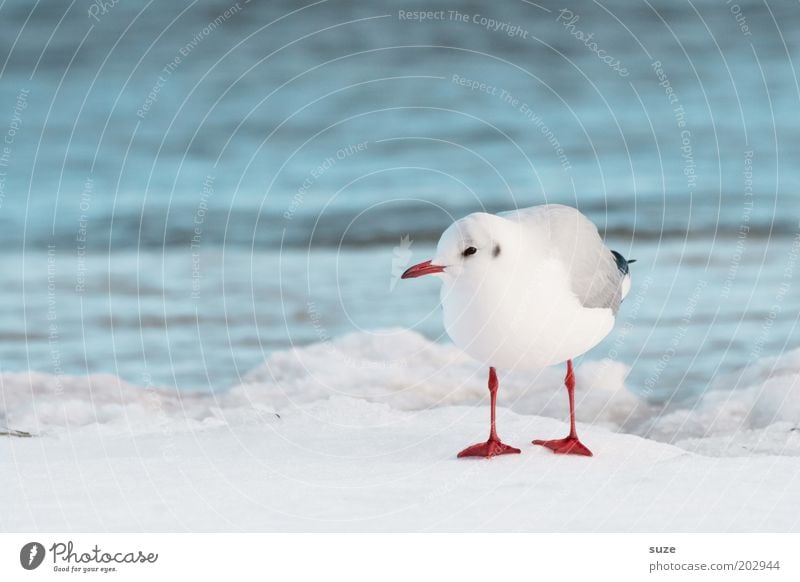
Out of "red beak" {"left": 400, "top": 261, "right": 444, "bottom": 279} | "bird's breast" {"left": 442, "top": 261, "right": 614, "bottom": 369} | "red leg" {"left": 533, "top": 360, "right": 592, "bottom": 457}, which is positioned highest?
"red beak" {"left": 400, "top": 261, "right": 444, "bottom": 279}

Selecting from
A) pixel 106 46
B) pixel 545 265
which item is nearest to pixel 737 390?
pixel 545 265

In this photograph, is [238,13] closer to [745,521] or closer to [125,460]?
[125,460]

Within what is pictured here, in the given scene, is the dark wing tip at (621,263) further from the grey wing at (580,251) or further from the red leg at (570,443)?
the red leg at (570,443)

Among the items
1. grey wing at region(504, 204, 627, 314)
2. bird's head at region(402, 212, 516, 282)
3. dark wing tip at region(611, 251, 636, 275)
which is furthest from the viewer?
dark wing tip at region(611, 251, 636, 275)

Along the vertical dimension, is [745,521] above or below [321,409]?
below

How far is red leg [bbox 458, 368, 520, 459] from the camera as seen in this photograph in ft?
7.57

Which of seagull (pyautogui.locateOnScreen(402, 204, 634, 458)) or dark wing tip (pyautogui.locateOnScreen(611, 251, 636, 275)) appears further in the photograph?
dark wing tip (pyautogui.locateOnScreen(611, 251, 636, 275))

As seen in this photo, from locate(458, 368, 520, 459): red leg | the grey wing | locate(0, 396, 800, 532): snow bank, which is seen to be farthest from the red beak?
locate(0, 396, 800, 532): snow bank

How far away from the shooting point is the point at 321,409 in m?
2.60

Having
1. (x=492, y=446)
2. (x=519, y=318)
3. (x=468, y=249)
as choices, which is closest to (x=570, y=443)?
(x=492, y=446)

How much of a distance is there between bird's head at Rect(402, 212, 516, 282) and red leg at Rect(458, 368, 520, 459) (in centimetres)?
32

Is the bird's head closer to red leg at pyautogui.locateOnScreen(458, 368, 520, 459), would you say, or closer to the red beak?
the red beak
